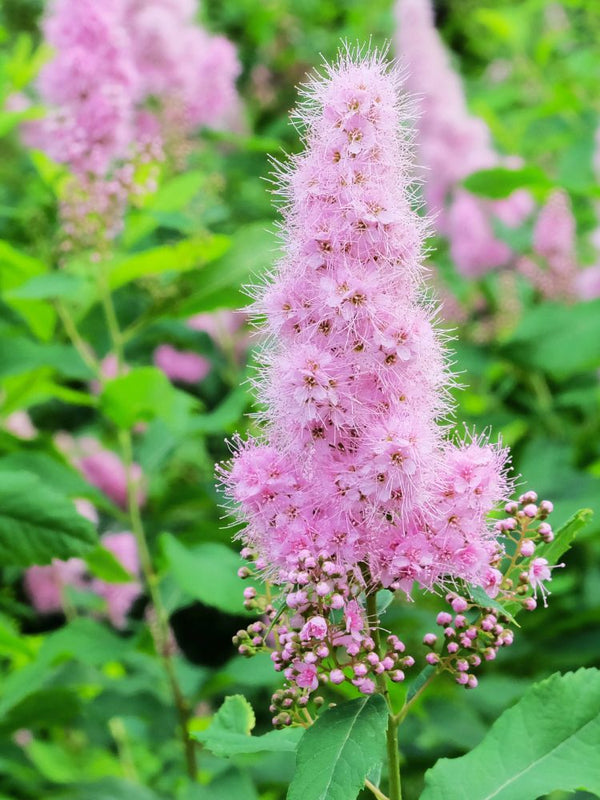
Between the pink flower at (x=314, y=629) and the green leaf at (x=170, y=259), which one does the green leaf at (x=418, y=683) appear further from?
the green leaf at (x=170, y=259)

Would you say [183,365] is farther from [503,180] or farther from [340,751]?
[340,751]

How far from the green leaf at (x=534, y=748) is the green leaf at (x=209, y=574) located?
650 mm

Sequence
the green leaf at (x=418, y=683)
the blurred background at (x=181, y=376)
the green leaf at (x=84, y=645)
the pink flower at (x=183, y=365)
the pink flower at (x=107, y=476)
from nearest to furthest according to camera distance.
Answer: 1. the green leaf at (x=418, y=683)
2. the green leaf at (x=84, y=645)
3. the blurred background at (x=181, y=376)
4. the pink flower at (x=107, y=476)
5. the pink flower at (x=183, y=365)

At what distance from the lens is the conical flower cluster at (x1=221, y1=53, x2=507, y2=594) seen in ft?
3.95

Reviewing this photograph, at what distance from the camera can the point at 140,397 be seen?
2311 mm

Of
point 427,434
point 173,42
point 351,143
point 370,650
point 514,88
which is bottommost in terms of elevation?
point 370,650

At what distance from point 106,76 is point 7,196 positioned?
1.90 metres

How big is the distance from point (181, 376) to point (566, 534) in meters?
2.42

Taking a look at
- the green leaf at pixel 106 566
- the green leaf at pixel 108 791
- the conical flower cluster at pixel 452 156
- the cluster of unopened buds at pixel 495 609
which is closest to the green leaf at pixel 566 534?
the cluster of unopened buds at pixel 495 609

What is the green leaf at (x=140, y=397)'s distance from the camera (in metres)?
2.30

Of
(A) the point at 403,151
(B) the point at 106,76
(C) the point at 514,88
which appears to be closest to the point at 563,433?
(B) the point at 106,76

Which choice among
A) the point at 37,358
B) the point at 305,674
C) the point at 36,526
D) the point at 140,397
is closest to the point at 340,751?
the point at 305,674

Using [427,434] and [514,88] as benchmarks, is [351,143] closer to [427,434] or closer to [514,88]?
[427,434]

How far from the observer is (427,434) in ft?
3.96
